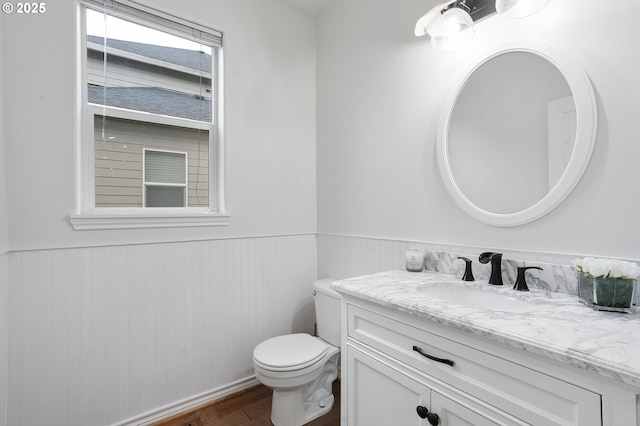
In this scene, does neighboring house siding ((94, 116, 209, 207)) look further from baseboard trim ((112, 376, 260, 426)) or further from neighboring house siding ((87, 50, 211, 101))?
baseboard trim ((112, 376, 260, 426))

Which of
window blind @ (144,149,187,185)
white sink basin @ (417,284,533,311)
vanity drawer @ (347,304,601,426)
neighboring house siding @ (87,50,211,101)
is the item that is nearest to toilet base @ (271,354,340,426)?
vanity drawer @ (347,304,601,426)

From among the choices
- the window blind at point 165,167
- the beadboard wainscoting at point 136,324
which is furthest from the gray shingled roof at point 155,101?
the beadboard wainscoting at point 136,324

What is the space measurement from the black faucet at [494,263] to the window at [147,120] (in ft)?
4.86

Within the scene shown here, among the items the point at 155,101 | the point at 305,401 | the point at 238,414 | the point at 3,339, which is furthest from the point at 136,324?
the point at 155,101

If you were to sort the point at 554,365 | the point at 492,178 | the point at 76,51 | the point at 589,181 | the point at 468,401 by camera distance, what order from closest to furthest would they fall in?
the point at 554,365 < the point at 468,401 < the point at 589,181 < the point at 492,178 < the point at 76,51

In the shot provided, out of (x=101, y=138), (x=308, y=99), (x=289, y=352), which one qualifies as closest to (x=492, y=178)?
(x=289, y=352)

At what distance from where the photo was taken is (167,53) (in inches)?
70.1

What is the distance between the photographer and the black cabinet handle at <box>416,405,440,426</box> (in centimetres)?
86

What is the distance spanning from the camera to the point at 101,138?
61.9 inches

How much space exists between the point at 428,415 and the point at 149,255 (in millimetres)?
1542

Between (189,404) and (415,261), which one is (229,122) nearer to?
(415,261)

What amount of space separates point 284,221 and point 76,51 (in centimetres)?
147

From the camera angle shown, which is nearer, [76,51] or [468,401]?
[468,401]

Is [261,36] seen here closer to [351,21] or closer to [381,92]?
[351,21]
